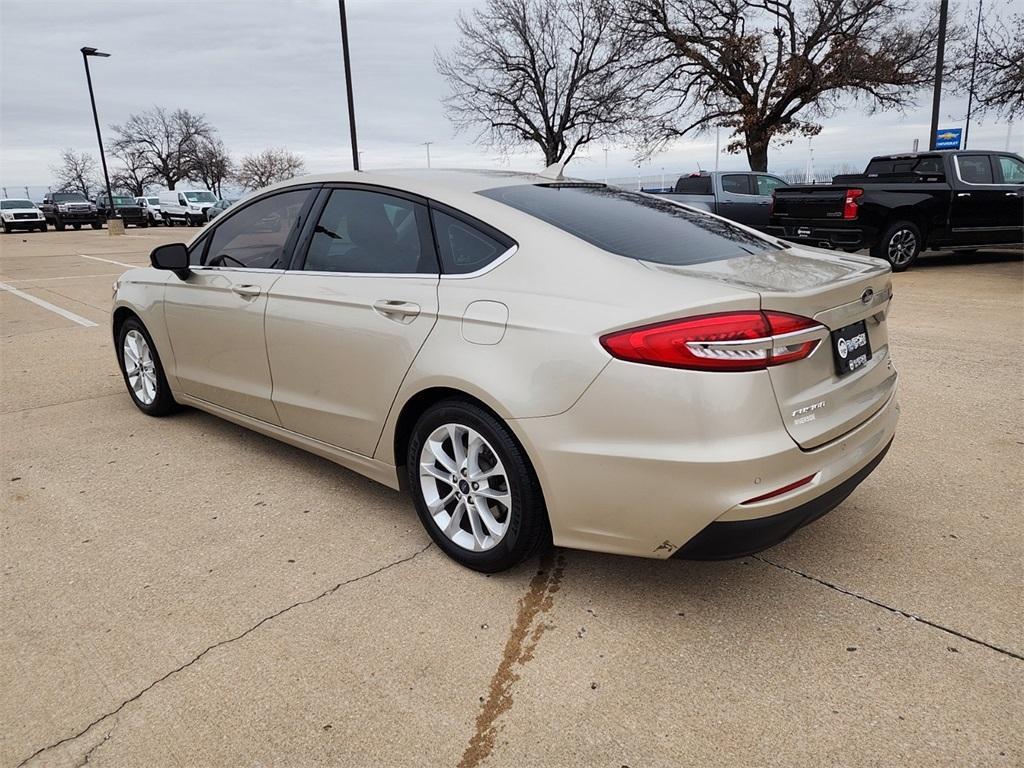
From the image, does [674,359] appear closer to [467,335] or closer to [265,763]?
[467,335]

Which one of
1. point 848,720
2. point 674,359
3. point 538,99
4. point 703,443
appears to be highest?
point 538,99

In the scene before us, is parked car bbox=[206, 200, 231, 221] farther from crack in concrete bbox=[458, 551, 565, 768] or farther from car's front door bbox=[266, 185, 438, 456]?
crack in concrete bbox=[458, 551, 565, 768]

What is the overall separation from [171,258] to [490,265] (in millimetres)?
2230

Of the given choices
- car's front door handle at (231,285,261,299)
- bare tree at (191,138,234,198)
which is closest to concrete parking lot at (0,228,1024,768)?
car's front door handle at (231,285,261,299)

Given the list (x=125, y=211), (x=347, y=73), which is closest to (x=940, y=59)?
(x=347, y=73)

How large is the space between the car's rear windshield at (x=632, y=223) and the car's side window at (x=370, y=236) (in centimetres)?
35

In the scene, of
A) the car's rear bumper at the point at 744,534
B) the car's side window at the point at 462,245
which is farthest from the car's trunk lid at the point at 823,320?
the car's side window at the point at 462,245

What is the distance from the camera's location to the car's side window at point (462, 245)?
2.85 metres


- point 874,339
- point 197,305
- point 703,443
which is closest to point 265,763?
point 703,443

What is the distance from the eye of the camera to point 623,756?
2029 mm

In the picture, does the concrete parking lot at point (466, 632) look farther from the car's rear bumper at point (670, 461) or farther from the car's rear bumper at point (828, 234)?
the car's rear bumper at point (828, 234)

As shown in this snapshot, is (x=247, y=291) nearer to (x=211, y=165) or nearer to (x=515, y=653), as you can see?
(x=515, y=653)

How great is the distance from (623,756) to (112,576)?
2136 millimetres

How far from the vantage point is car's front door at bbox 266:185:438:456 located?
3.02 meters
